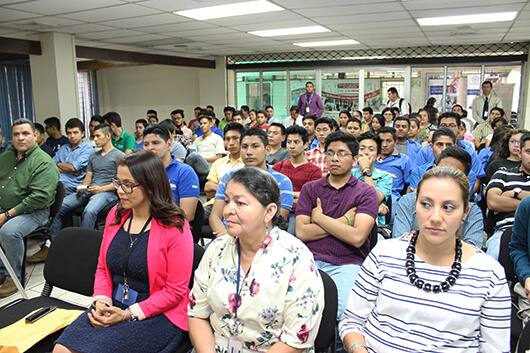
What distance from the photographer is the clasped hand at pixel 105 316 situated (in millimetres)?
1578

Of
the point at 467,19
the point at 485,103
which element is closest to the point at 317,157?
the point at 467,19

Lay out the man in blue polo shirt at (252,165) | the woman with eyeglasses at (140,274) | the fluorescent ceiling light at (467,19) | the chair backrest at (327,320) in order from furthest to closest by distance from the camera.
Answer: the fluorescent ceiling light at (467,19)
the man in blue polo shirt at (252,165)
the woman with eyeglasses at (140,274)
the chair backrest at (327,320)

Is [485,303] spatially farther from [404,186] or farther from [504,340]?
[404,186]

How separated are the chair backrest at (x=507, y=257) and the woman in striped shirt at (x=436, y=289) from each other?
2.79ft

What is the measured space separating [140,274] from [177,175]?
133 centimetres

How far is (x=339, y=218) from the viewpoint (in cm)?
227

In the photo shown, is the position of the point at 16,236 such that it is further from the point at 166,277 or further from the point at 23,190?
the point at 166,277

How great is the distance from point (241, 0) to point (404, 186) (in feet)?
9.65

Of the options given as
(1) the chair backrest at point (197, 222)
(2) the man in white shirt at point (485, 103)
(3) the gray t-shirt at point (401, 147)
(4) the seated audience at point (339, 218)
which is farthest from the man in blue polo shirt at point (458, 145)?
(2) the man in white shirt at point (485, 103)

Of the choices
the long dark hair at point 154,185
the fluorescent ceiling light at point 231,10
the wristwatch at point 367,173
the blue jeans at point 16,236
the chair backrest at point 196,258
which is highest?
the fluorescent ceiling light at point 231,10

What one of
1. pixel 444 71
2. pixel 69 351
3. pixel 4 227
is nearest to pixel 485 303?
pixel 69 351

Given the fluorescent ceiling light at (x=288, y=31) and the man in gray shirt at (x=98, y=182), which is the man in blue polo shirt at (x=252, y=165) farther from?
the fluorescent ceiling light at (x=288, y=31)

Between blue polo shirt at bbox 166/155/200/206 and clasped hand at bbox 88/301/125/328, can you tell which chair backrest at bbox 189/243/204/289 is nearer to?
clasped hand at bbox 88/301/125/328

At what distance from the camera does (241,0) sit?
4.55 meters
